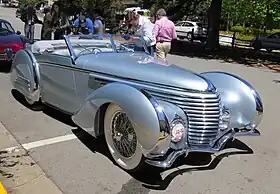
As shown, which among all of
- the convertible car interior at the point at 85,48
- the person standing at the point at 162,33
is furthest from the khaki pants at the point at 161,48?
the convertible car interior at the point at 85,48

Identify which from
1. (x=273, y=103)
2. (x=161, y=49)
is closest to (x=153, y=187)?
(x=273, y=103)

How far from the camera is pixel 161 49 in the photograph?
9414mm

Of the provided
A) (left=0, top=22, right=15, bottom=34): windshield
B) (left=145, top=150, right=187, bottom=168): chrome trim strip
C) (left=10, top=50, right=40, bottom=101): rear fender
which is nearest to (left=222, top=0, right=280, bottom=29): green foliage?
(left=0, top=22, right=15, bottom=34): windshield

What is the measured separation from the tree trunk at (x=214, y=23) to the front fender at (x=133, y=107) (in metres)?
15.6

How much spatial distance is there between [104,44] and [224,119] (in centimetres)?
229

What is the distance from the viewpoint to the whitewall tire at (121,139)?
162 inches

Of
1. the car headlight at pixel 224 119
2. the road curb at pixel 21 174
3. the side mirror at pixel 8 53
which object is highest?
the side mirror at pixel 8 53

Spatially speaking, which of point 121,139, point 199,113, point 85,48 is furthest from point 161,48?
point 199,113

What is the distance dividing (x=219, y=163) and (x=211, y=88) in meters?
1.05

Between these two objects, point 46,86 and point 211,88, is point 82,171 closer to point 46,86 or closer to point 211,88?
point 211,88

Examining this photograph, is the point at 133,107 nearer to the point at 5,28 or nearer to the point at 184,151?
the point at 184,151

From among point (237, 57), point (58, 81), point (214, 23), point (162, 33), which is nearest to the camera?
point (58, 81)

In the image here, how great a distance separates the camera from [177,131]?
12.8 ft

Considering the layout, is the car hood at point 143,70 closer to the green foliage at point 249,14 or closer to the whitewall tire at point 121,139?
the whitewall tire at point 121,139
